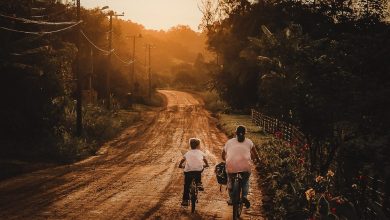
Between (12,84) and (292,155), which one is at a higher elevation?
(12,84)

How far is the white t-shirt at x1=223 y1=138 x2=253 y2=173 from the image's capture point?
11102mm

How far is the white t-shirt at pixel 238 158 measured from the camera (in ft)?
36.4

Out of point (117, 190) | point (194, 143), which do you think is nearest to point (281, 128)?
point (117, 190)

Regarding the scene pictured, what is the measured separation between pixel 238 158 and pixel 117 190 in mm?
5503

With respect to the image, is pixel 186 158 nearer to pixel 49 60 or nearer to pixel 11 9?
pixel 49 60

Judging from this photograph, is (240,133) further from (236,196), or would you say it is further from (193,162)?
(193,162)

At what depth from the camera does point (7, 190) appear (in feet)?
49.4

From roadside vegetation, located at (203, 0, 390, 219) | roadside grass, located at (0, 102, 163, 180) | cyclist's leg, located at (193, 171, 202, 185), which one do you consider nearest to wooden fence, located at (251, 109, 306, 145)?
roadside vegetation, located at (203, 0, 390, 219)

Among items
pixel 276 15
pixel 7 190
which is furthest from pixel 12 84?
pixel 276 15

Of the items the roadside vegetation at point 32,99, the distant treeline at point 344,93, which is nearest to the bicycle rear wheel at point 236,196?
the distant treeline at point 344,93

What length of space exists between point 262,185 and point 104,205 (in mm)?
6078

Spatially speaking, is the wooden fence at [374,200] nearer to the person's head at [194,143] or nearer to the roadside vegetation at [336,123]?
the roadside vegetation at [336,123]

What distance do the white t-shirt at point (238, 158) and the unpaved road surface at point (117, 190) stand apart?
5.04ft

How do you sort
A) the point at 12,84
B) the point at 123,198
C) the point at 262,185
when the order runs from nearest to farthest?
the point at 123,198
the point at 262,185
the point at 12,84
